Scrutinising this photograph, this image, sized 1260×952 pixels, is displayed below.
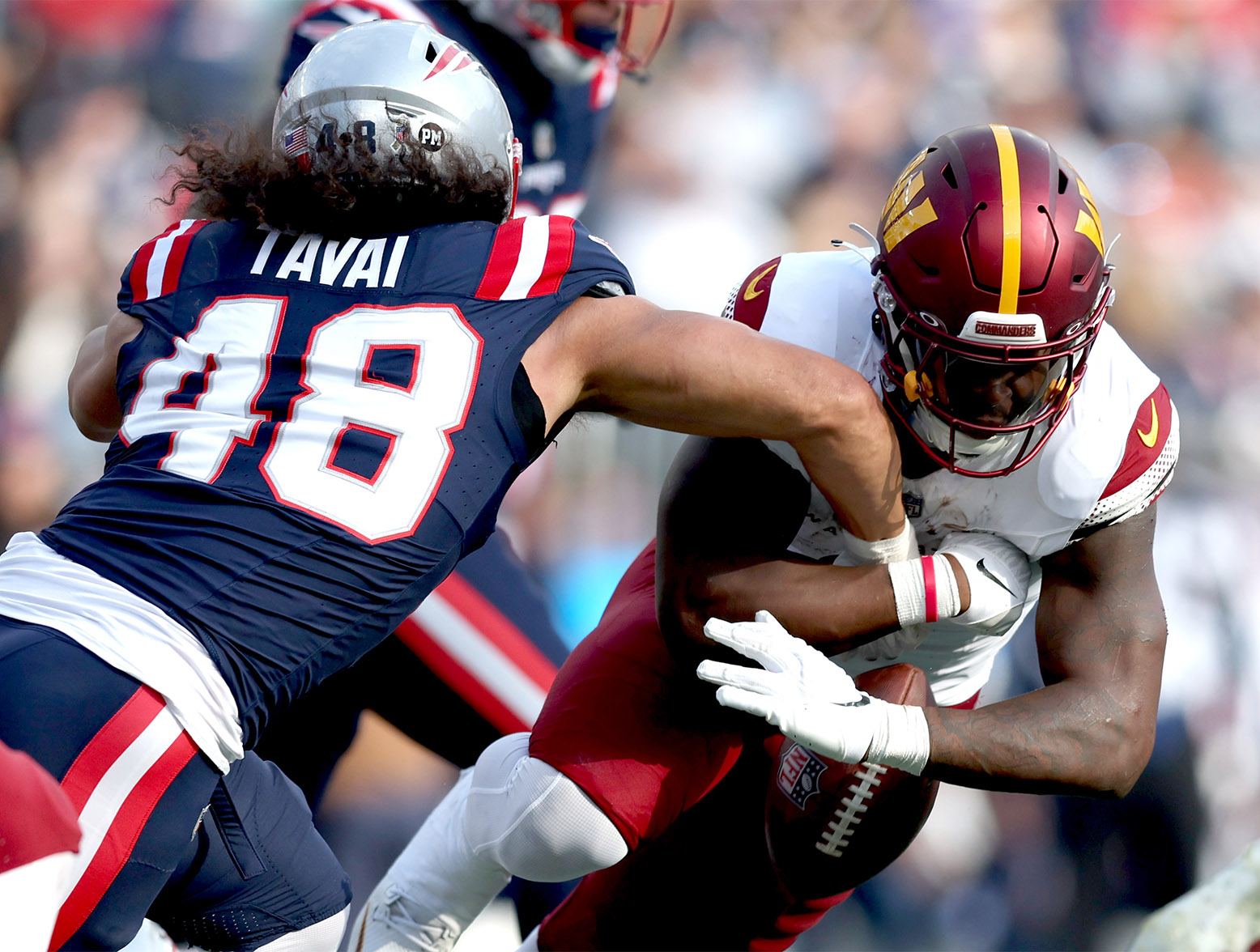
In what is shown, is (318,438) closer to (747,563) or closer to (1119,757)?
(747,563)

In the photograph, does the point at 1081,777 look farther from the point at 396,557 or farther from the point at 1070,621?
the point at 396,557

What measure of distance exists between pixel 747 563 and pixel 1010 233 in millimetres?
631

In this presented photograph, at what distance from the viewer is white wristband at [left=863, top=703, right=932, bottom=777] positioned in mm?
1878

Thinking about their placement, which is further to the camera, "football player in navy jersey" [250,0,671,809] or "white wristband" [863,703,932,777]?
"football player in navy jersey" [250,0,671,809]

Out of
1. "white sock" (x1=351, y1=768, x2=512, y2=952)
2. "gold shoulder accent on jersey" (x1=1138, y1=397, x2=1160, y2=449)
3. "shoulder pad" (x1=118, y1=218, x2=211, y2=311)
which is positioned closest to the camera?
"shoulder pad" (x1=118, y1=218, x2=211, y2=311)

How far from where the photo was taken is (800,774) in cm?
223

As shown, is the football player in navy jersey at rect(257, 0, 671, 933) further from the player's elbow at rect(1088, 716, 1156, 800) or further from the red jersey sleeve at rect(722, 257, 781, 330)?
the player's elbow at rect(1088, 716, 1156, 800)

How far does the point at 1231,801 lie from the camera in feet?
12.6

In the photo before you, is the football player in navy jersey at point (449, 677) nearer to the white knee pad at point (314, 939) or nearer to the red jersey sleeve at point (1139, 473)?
the white knee pad at point (314, 939)

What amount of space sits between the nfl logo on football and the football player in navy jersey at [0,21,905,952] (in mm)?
474

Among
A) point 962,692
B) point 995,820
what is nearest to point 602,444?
point 995,820

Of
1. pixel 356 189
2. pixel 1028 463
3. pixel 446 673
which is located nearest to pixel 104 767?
pixel 356 189

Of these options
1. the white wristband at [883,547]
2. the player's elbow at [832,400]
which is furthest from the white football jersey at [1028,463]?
the player's elbow at [832,400]

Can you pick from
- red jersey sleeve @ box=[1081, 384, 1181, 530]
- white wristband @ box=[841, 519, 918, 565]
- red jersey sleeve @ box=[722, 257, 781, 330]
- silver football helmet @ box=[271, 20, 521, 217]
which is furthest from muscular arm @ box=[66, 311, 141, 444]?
red jersey sleeve @ box=[1081, 384, 1181, 530]
